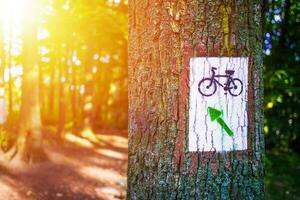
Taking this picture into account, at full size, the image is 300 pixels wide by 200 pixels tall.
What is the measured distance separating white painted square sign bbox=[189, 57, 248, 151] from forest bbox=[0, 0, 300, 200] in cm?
253

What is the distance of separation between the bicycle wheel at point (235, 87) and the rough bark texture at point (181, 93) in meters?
0.07

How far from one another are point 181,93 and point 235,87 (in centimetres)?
28

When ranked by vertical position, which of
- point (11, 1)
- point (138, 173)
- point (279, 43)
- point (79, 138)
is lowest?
point (79, 138)

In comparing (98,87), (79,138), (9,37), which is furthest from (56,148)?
(98,87)

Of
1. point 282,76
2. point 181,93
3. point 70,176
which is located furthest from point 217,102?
point 70,176

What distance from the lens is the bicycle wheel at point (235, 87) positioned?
7.41 ft

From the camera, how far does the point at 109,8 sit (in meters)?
12.2

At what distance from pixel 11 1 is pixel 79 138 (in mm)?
4444

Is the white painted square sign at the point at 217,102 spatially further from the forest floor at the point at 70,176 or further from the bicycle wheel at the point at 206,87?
the forest floor at the point at 70,176

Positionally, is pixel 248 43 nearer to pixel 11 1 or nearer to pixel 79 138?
pixel 11 1

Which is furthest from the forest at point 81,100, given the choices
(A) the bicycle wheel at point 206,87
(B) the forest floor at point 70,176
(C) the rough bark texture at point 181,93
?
(A) the bicycle wheel at point 206,87

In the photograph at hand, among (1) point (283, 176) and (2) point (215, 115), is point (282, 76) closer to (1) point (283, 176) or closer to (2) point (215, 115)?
(1) point (283, 176)

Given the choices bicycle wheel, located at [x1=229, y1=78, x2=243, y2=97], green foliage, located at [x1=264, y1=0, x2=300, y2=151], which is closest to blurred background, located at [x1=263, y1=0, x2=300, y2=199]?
green foliage, located at [x1=264, y1=0, x2=300, y2=151]

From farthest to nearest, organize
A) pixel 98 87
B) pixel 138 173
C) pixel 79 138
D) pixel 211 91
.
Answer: pixel 98 87, pixel 79 138, pixel 138 173, pixel 211 91
